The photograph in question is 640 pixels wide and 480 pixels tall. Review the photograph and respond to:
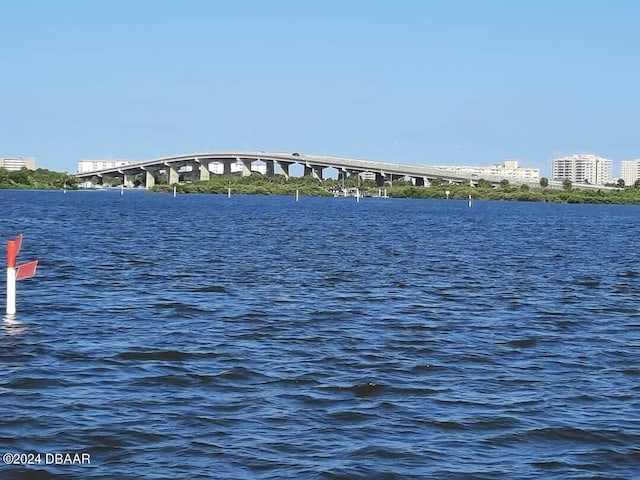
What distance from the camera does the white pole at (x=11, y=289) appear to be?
→ 20.7 m

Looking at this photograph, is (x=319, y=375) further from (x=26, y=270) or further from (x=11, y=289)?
(x=26, y=270)

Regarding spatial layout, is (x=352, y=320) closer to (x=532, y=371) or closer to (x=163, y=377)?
(x=532, y=371)

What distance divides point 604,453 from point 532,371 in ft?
16.2

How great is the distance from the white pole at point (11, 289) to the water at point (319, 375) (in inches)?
18.4

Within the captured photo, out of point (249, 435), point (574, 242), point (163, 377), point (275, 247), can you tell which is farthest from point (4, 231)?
point (249, 435)

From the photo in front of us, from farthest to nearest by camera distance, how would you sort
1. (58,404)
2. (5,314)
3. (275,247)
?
1. (275,247)
2. (5,314)
3. (58,404)

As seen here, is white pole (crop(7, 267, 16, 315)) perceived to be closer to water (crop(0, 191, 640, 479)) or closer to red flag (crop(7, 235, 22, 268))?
red flag (crop(7, 235, 22, 268))

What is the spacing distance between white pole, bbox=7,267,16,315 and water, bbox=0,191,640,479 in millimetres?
467

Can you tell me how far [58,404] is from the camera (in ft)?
47.2

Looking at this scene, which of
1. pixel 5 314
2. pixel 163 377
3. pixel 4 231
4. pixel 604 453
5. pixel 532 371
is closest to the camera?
pixel 604 453

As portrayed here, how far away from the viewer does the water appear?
12.4 metres

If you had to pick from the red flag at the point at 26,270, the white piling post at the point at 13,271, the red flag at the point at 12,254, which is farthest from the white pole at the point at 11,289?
the red flag at the point at 26,270

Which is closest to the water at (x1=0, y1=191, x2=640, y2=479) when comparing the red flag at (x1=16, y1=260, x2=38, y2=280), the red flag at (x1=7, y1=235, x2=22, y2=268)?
the red flag at (x1=16, y1=260, x2=38, y2=280)

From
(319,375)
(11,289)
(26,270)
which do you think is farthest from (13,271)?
(319,375)
